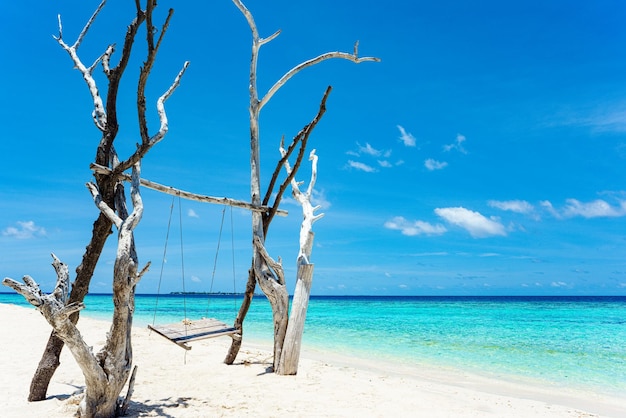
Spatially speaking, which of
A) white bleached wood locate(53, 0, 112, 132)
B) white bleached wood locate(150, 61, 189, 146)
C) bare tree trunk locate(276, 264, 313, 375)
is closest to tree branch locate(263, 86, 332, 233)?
bare tree trunk locate(276, 264, 313, 375)

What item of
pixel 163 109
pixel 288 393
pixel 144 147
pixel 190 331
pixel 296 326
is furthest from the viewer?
pixel 296 326

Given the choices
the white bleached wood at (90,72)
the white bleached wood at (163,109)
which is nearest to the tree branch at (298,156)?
the white bleached wood at (163,109)

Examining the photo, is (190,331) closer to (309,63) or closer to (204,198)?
(204,198)

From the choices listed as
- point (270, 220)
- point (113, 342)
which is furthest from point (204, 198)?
point (113, 342)

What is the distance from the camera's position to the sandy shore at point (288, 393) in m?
5.59

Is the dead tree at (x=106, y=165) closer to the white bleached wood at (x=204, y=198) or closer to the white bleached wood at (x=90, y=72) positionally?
the white bleached wood at (x=90, y=72)

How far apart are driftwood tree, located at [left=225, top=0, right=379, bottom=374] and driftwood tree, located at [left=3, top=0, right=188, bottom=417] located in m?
1.98

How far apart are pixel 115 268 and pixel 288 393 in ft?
9.62

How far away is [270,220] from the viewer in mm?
8195

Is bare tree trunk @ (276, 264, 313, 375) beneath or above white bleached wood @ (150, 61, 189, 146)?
beneath

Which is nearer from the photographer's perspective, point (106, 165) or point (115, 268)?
point (115, 268)

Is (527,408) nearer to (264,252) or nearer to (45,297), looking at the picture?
(264,252)

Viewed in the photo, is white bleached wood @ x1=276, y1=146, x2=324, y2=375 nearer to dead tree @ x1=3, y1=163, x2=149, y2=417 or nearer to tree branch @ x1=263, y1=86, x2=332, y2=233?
tree branch @ x1=263, y1=86, x2=332, y2=233

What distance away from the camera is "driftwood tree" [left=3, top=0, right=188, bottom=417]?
4.50 metres
